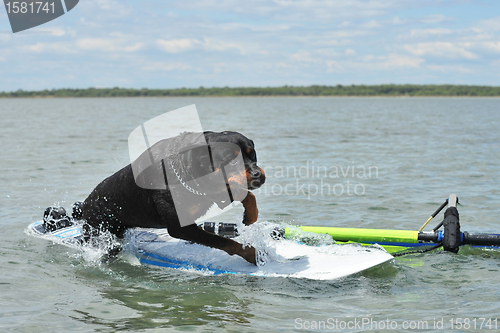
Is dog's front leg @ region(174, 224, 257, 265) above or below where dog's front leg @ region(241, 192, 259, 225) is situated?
below

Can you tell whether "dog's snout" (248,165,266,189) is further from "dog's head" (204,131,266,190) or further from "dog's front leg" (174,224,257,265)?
"dog's front leg" (174,224,257,265)

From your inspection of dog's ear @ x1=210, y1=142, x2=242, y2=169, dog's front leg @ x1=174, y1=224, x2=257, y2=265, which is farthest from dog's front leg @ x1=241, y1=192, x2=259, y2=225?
dog's ear @ x1=210, y1=142, x2=242, y2=169

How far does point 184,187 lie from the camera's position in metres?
5.01

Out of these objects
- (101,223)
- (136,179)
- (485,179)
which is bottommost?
(485,179)

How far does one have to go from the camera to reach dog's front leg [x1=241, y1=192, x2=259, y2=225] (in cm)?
503

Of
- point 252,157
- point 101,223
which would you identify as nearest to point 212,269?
point 101,223

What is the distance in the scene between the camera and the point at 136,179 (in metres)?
5.36

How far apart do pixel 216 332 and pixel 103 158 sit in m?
14.2

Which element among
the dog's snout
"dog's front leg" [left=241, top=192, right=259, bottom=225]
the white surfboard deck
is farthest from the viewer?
the white surfboard deck

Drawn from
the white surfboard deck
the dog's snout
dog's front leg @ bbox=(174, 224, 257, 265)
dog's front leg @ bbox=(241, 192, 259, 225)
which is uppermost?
the dog's snout

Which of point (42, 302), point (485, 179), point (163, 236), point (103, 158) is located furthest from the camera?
point (103, 158)

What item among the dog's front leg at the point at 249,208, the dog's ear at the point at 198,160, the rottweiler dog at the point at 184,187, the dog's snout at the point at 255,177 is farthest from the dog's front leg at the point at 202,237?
the dog's snout at the point at 255,177

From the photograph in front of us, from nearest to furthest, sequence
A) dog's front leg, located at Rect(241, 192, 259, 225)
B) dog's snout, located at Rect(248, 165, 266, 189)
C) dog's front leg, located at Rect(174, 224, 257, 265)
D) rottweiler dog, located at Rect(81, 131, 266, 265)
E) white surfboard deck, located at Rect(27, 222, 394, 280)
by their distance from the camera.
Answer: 1. dog's snout, located at Rect(248, 165, 266, 189)
2. rottweiler dog, located at Rect(81, 131, 266, 265)
3. dog's front leg, located at Rect(241, 192, 259, 225)
4. dog's front leg, located at Rect(174, 224, 257, 265)
5. white surfboard deck, located at Rect(27, 222, 394, 280)

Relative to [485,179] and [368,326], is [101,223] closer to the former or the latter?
[368,326]
